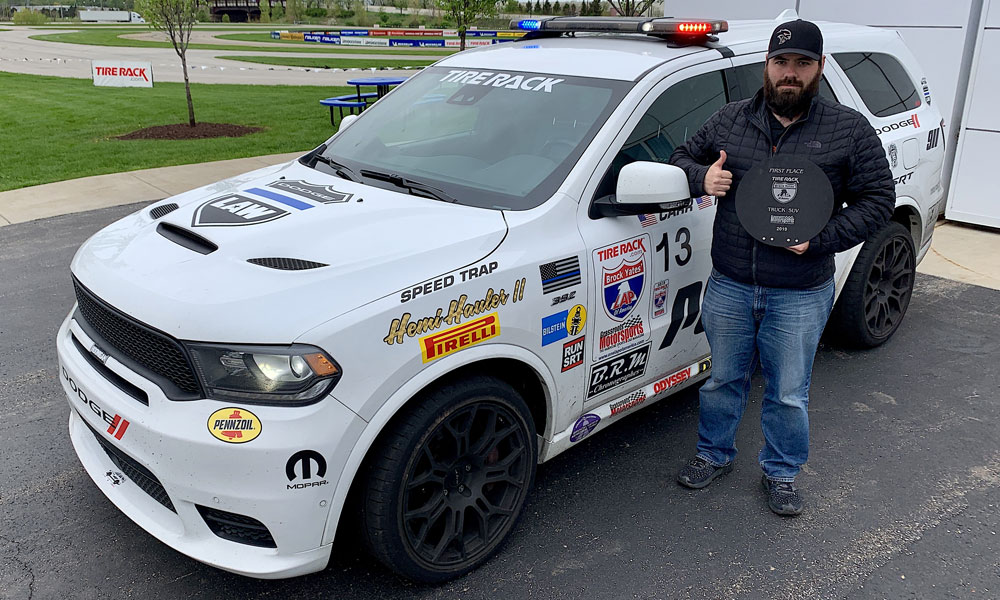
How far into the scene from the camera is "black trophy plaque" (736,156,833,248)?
3012mm

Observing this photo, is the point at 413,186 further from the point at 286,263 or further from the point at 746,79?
the point at 746,79

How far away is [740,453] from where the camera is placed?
3.90 m

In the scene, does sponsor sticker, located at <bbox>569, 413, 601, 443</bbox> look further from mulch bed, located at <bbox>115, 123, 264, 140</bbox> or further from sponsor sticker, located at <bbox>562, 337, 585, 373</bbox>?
mulch bed, located at <bbox>115, 123, 264, 140</bbox>

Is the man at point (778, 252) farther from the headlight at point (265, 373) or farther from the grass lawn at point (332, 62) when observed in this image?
the grass lawn at point (332, 62)

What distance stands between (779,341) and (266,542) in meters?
2.08

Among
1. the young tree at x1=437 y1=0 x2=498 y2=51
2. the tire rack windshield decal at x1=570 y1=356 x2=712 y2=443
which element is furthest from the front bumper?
the young tree at x1=437 y1=0 x2=498 y2=51

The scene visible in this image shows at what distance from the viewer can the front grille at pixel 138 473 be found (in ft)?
8.76

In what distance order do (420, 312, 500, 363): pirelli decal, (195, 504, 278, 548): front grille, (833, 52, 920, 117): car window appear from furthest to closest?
(833, 52, 920, 117): car window, (420, 312, 500, 363): pirelli decal, (195, 504, 278, 548): front grille

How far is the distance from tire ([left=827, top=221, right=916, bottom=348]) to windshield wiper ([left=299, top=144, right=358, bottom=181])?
2.87m

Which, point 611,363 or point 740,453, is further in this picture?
point 740,453

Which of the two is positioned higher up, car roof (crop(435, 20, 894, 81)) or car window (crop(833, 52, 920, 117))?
car roof (crop(435, 20, 894, 81))

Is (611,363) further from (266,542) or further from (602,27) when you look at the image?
(602,27)

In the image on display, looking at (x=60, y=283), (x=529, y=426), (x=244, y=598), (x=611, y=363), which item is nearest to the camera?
(x=244, y=598)

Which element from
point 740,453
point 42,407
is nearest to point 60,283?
point 42,407
